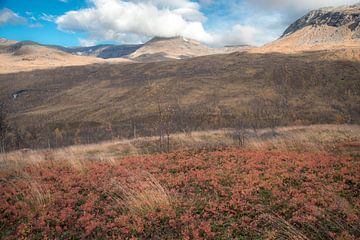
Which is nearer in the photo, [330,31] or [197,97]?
[197,97]

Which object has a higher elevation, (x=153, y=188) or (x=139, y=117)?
(x=153, y=188)

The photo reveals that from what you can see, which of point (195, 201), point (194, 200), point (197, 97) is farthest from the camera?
point (197, 97)

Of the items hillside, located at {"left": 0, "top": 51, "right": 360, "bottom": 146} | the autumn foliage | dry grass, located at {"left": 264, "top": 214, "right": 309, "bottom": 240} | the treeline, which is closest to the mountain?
hillside, located at {"left": 0, "top": 51, "right": 360, "bottom": 146}

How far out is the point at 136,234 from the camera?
25.2ft

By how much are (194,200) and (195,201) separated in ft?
0.47

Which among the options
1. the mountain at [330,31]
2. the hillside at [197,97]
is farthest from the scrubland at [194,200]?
the mountain at [330,31]

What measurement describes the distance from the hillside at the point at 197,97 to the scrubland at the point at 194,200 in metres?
13.6

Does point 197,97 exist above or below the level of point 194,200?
below

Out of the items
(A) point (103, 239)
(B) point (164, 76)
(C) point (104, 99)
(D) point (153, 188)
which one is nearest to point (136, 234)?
(A) point (103, 239)

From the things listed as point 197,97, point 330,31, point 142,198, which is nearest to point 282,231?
point 142,198

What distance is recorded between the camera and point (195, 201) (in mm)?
9320

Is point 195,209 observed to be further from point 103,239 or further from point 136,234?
point 103,239

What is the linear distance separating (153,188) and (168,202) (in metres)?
1.14

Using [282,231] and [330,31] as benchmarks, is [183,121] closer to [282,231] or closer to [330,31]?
[282,231]
